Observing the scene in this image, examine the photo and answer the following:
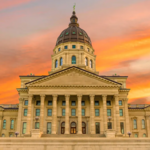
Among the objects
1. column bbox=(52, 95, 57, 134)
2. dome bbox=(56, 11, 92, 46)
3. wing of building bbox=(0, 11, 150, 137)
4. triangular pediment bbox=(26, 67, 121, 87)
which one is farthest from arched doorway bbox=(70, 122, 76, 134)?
dome bbox=(56, 11, 92, 46)

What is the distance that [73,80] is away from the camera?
2037 inches

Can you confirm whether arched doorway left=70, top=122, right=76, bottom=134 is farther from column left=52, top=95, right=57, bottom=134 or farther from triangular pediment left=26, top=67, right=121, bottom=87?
triangular pediment left=26, top=67, right=121, bottom=87

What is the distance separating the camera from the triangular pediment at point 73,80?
5119cm

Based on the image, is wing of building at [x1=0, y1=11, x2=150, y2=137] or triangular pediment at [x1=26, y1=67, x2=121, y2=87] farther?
triangular pediment at [x1=26, y1=67, x2=121, y2=87]

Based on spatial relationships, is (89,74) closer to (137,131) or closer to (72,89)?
(72,89)

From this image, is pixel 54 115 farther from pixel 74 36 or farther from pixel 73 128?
pixel 74 36

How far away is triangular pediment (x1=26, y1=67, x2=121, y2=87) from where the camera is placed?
51.2m

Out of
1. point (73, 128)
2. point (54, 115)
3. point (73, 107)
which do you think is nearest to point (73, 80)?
point (73, 107)

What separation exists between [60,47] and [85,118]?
93.5 ft

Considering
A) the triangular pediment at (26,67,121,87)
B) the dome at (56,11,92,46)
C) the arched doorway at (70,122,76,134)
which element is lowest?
the arched doorway at (70,122,76,134)

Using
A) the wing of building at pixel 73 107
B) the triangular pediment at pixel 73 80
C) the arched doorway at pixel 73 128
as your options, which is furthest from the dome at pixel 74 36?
the arched doorway at pixel 73 128

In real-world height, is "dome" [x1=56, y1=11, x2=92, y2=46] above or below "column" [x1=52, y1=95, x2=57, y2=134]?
above

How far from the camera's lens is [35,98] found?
54250mm

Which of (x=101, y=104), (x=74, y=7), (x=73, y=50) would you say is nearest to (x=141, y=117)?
(x=101, y=104)
